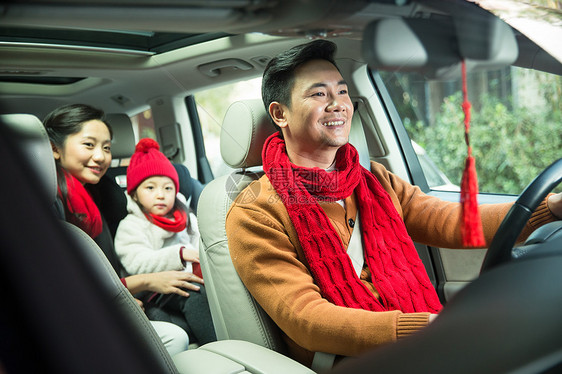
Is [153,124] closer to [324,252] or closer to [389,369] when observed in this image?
[389,369]

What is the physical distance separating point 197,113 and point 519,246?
2.30 feet

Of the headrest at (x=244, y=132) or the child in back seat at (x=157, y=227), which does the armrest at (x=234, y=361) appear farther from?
the headrest at (x=244, y=132)

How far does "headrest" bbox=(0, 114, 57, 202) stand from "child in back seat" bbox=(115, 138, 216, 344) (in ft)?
0.42

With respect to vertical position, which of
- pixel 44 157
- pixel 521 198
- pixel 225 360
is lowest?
pixel 225 360

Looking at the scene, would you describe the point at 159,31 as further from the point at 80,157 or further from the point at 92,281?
the point at 92,281

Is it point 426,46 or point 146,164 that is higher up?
point 426,46

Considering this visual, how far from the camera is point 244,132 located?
993mm

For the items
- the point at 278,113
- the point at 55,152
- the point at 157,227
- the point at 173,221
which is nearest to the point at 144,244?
the point at 157,227

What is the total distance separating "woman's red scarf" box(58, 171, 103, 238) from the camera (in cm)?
74

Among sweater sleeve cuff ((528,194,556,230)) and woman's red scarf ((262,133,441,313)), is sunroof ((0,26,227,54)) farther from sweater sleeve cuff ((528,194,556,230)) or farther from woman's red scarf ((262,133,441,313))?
sweater sleeve cuff ((528,194,556,230))

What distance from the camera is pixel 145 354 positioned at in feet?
2.41

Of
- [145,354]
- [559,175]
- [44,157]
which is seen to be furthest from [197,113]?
[559,175]

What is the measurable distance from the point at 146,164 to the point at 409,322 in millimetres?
583

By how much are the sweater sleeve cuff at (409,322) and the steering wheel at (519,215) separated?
6.0 inches
